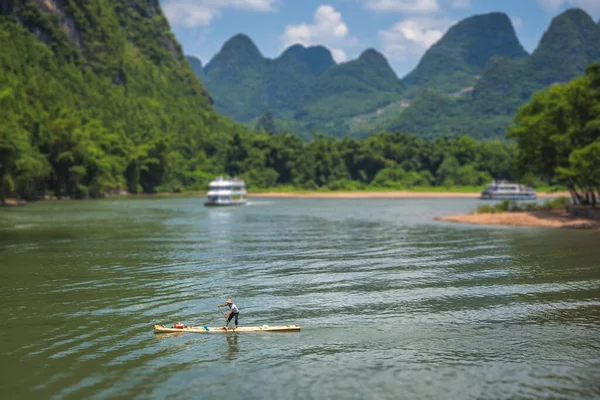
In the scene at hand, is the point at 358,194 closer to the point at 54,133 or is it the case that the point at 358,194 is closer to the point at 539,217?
the point at 54,133

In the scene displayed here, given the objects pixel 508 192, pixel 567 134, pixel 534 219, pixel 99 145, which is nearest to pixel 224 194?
pixel 99 145

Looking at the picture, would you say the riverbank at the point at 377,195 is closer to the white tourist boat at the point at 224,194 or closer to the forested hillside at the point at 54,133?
the forested hillside at the point at 54,133

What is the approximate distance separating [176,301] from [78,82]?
18998 centimetres

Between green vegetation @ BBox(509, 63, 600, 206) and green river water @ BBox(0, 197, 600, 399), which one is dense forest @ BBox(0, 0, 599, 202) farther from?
green river water @ BBox(0, 197, 600, 399)

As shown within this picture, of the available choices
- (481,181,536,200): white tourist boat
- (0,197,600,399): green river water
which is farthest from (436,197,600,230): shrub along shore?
(481,181,536,200): white tourist boat

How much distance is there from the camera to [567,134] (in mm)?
64250

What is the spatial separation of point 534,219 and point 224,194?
68.5 meters

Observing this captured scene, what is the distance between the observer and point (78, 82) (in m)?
196

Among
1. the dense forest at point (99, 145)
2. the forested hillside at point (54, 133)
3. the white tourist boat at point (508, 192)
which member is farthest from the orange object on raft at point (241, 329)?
the white tourist boat at point (508, 192)

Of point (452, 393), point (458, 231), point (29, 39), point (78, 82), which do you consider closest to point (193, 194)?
point (78, 82)

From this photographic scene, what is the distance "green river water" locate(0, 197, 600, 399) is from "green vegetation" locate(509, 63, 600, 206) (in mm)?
14690

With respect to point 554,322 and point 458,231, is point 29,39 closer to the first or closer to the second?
point 458,231

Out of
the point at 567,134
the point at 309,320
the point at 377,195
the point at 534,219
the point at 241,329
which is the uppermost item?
the point at 567,134

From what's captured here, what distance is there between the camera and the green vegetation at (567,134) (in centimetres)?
5916
